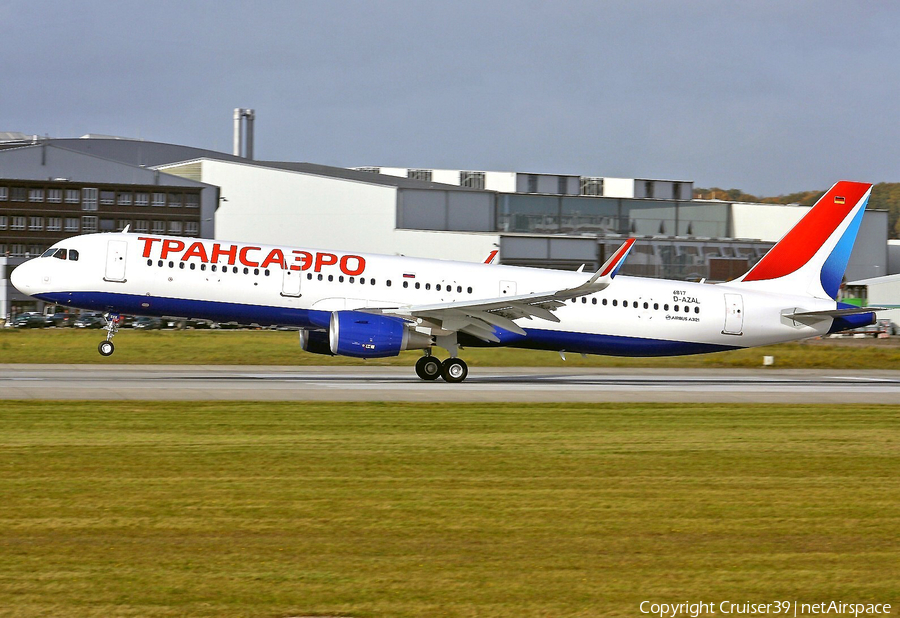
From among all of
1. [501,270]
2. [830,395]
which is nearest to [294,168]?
[501,270]

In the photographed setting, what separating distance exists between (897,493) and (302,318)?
19.5m

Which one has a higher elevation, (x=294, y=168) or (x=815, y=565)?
(x=294, y=168)

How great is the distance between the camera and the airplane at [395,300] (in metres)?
29.1

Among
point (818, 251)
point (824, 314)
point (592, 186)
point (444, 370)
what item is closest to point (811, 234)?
point (818, 251)

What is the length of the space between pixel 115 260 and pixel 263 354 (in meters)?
13.5

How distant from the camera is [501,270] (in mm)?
31984

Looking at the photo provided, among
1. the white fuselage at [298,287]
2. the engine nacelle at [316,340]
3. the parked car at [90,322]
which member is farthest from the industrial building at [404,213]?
the engine nacelle at [316,340]

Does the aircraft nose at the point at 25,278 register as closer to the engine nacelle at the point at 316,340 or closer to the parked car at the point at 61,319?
the engine nacelle at the point at 316,340

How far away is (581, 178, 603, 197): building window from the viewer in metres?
103

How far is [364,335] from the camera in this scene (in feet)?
91.4

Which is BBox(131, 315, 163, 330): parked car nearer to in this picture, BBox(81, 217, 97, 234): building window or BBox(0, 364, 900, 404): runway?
BBox(81, 217, 97, 234): building window

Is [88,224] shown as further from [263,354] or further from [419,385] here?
[419,385]

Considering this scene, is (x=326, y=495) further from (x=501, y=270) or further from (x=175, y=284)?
(x=501, y=270)

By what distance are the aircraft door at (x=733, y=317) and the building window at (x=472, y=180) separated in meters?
66.8
